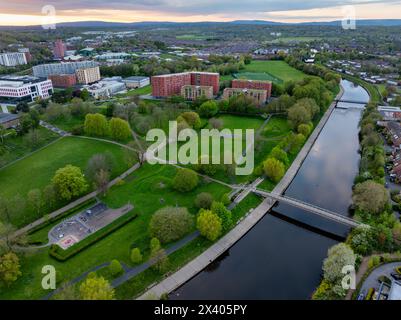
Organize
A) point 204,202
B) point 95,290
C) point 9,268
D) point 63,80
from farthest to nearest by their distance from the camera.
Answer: point 63,80, point 204,202, point 9,268, point 95,290

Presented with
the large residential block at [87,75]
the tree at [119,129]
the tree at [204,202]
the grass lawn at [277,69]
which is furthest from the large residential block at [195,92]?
the tree at [204,202]

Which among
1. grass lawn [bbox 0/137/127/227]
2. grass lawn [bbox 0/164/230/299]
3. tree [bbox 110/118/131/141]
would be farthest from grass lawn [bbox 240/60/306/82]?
grass lawn [bbox 0/164/230/299]

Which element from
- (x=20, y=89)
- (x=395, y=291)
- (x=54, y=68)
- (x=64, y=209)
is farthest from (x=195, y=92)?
(x=395, y=291)

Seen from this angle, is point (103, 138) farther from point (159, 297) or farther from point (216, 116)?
point (159, 297)

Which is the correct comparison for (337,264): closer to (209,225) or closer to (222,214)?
(222,214)

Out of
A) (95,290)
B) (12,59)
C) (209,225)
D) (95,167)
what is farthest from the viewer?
(12,59)

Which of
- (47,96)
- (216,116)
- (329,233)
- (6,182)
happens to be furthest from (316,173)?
(47,96)

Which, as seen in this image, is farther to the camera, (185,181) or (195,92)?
(195,92)

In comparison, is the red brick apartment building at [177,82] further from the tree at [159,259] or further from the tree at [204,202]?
the tree at [159,259]
